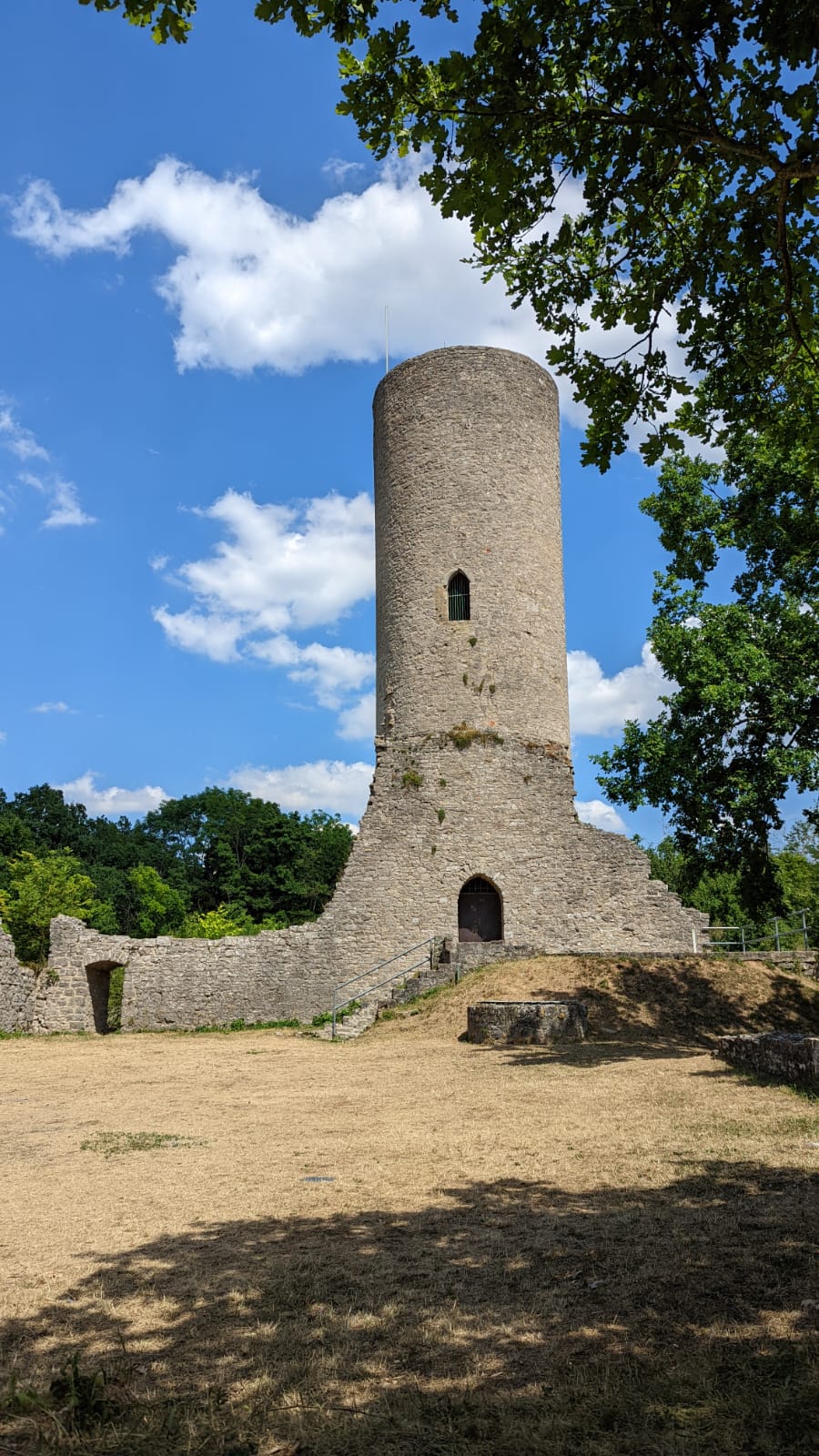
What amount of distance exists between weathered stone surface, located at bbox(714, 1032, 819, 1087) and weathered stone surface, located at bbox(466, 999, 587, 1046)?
10.4 ft

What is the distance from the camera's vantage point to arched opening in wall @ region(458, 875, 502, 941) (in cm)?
2203

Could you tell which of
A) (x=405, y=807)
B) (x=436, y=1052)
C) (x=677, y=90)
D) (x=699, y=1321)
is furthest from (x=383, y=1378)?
(x=405, y=807)

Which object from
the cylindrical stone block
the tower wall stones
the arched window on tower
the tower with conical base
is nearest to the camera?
the tower wall stones

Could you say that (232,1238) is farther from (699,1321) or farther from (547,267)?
(547,267)

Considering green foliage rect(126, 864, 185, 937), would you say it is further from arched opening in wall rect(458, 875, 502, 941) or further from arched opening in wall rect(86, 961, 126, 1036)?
arched opening in wall rect(458, 875, 502, 941)

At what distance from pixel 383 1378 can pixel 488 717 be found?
1935cm

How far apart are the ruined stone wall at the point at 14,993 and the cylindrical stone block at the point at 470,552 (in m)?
9.63

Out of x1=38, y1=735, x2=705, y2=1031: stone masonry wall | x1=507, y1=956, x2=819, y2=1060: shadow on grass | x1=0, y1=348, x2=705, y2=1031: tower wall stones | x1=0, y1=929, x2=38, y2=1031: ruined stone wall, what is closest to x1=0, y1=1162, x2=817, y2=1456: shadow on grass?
x1=507, y1=956, x2=819, y2=1060: shadow on grass

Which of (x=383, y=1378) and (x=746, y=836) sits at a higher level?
(x=746, y=836)

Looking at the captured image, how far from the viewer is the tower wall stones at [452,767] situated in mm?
21000

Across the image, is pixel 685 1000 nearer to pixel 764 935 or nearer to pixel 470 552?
pixel 470 552

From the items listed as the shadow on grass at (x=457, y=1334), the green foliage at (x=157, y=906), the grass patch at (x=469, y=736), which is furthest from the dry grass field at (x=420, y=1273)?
the green foliage at (x=157, y=906)

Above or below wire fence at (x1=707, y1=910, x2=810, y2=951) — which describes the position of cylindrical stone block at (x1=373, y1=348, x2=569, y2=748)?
above

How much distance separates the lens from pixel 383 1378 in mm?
3406
